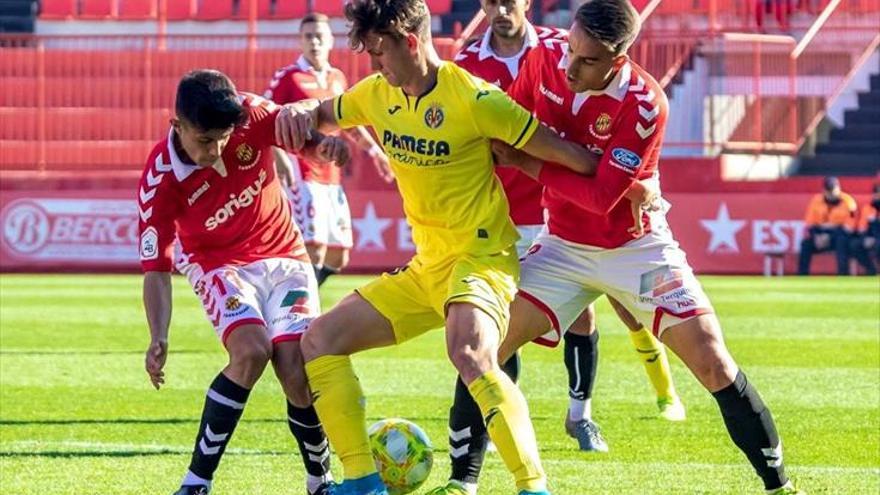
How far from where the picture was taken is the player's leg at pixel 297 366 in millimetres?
6395

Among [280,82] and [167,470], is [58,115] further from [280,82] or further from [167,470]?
[167,470]

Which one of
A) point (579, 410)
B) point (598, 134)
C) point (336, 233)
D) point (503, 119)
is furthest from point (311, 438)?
point (336, 233)

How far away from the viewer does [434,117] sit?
5.93m

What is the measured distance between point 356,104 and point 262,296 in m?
0.92

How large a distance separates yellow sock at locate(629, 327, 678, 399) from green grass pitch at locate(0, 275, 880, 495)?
210mm

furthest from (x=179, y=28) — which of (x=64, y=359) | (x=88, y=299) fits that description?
(x=64, y=359)

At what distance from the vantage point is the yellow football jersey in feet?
19.3

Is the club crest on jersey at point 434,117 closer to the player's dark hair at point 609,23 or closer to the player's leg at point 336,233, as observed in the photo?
the player's dark hair at point 609,23

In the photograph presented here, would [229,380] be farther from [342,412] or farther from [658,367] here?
[658,367]

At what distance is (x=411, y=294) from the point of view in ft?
20.1

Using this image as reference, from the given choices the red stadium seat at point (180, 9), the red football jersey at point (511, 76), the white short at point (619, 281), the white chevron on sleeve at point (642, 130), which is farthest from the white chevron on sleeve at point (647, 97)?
the red stadium seat at point (180, 9)

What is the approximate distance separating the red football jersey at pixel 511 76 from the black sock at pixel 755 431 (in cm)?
191

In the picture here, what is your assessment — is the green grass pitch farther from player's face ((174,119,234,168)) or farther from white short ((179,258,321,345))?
player's face ((174,119,234,168))

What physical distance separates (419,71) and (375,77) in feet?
1.37
